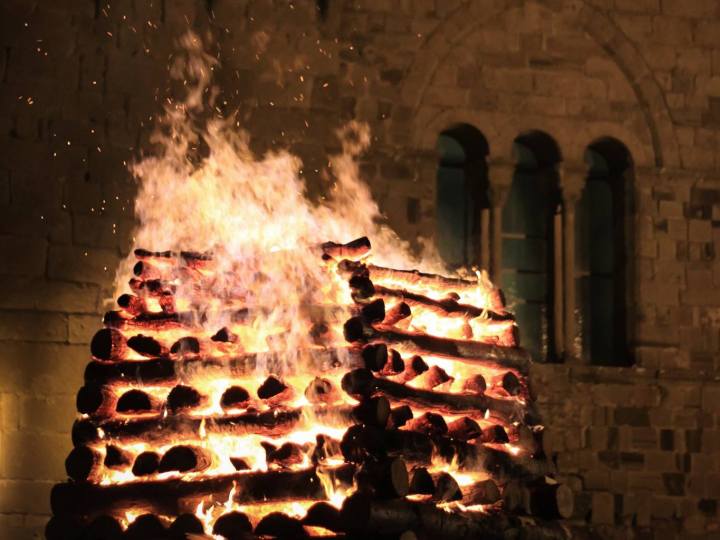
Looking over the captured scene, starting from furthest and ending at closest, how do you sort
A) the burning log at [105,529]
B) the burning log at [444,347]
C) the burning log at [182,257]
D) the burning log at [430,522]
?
the burning log at [182,257]
the burning log at [105,529]
the burning log at [444,347]
the burning log at [430,522]

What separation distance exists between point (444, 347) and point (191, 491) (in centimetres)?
106

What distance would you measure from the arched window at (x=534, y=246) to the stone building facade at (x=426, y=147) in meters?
0.10

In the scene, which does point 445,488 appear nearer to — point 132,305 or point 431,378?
point 431,378

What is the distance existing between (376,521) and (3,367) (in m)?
5.87

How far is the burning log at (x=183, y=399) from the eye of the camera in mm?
4625

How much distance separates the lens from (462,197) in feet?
38.4

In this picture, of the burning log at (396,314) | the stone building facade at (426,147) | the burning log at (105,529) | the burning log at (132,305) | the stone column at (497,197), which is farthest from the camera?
the stone column at (497,197)

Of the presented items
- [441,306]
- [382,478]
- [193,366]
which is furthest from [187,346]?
[441,306]

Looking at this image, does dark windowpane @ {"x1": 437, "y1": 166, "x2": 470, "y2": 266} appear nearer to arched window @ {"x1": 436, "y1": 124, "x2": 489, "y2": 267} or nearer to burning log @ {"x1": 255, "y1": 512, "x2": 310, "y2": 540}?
arched window @ {"x1": 436, "y1": 124, "x2": 489, "y2": 267}

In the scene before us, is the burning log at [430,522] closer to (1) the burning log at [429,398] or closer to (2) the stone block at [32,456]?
(1) the burning log at [429,398]

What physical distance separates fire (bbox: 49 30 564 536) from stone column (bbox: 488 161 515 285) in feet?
20.2

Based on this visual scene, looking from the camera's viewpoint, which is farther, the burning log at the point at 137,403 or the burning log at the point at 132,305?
the burning log at the point at 132,305

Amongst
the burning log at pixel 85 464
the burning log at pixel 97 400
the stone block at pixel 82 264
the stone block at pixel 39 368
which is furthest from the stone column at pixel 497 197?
the burning log at pixel 85 464

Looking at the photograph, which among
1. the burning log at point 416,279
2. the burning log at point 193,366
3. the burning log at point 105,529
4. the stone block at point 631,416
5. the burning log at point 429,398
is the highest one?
the stone block at point 631,416
